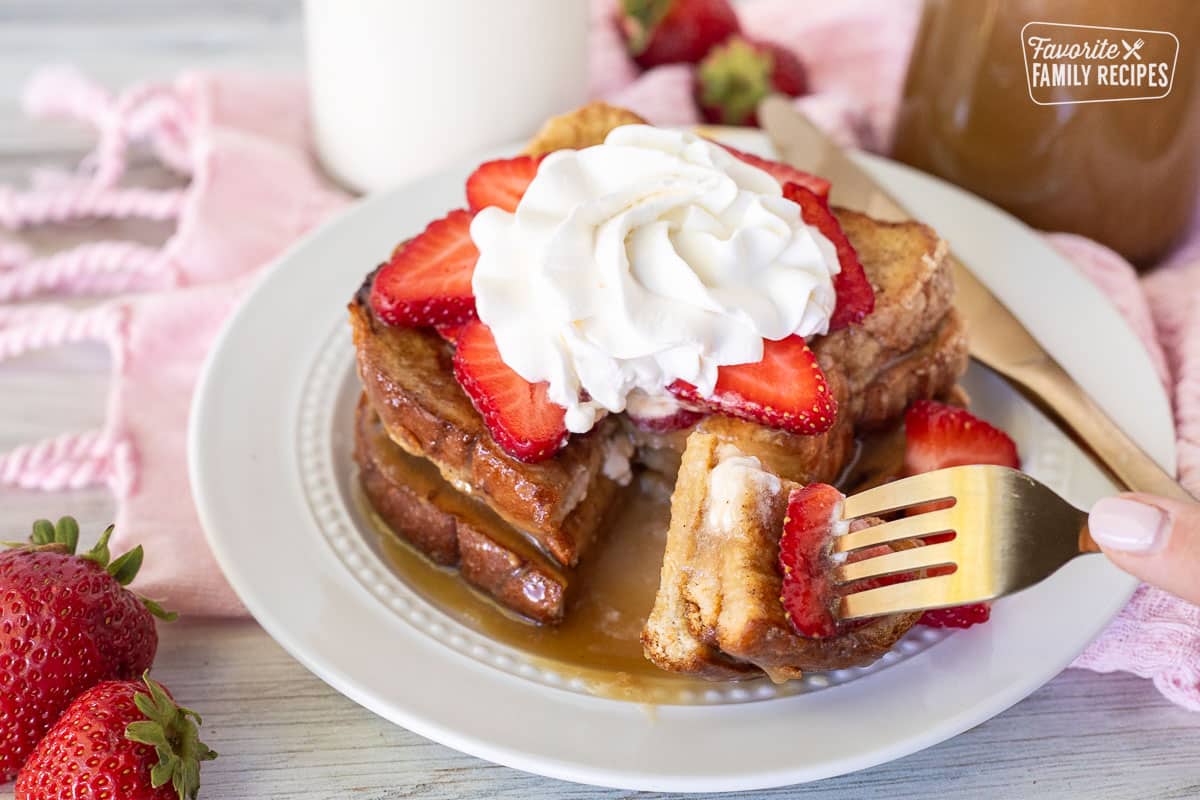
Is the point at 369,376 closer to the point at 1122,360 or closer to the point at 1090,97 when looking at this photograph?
the point at 1122,360

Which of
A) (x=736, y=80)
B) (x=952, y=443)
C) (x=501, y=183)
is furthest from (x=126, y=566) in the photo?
(x=736, y=80)

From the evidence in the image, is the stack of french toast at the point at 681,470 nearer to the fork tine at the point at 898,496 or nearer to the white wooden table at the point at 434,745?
the fork tine at the point at 898,496

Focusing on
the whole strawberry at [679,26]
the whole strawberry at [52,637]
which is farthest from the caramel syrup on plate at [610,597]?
the whole strawberry at [679,26]

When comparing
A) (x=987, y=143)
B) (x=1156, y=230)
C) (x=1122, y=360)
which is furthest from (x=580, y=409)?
(x=1156, y=230)

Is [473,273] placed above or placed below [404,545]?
above

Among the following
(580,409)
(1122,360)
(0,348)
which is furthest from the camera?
(0,348)

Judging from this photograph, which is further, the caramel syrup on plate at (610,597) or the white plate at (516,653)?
the caramel syrup on plate at (610,597)

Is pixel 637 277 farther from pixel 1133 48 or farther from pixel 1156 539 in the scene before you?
pixel 1133 48
